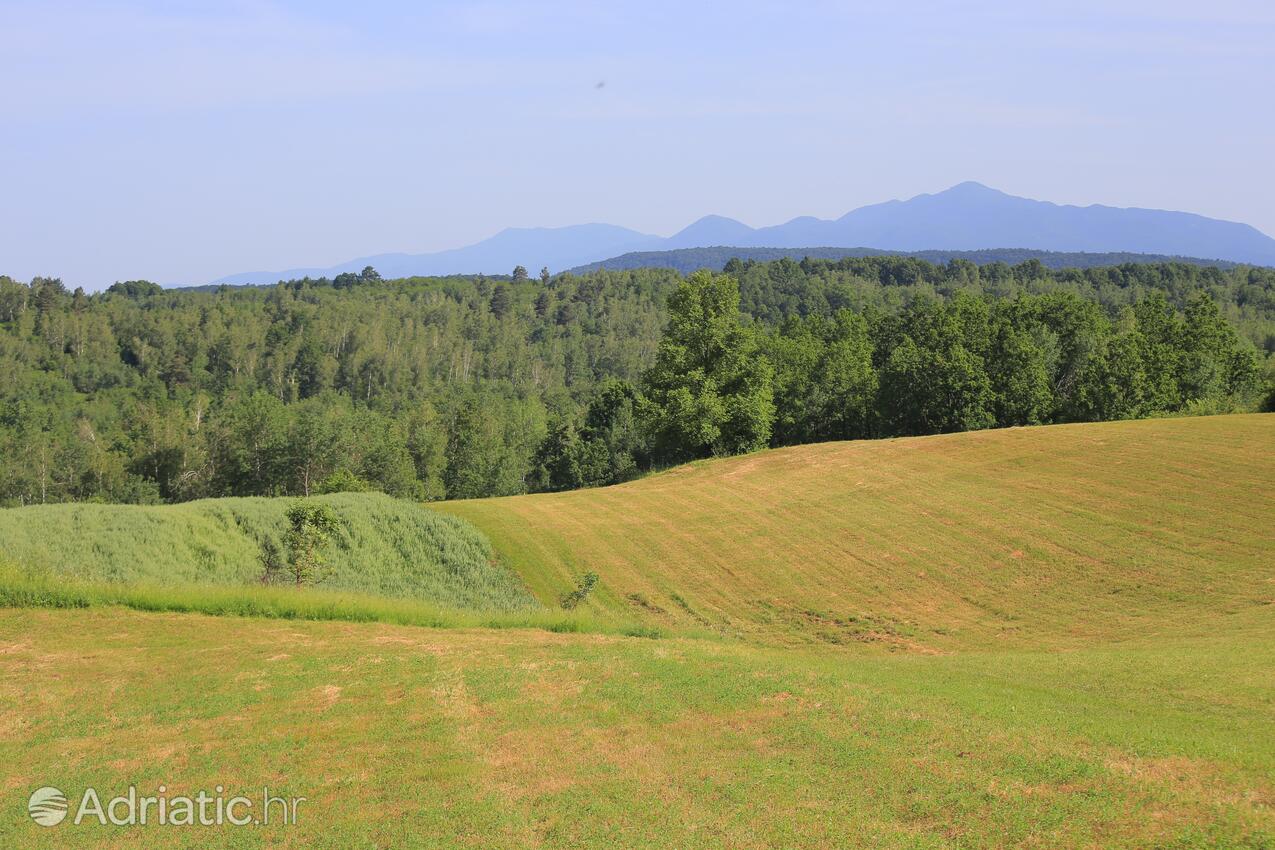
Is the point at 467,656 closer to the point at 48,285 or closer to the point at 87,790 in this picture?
the point at 87,790

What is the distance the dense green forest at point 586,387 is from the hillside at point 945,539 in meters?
16.8

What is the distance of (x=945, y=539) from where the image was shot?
3425cm

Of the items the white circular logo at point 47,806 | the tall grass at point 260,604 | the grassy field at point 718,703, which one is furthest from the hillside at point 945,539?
the white circular logo at point 47,806

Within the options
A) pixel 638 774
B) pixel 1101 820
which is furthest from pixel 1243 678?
pixel 638 774

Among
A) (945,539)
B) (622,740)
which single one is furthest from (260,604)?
(945,539)

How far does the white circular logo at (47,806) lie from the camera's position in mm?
11836

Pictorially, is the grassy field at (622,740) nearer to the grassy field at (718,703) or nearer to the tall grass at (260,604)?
the grassy field at (718,703)

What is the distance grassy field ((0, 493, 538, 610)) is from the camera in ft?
80.6

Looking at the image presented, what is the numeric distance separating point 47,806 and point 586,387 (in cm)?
16172

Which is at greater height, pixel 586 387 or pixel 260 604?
pixel 260 604

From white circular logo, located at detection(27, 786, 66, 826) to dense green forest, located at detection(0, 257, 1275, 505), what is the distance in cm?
4790

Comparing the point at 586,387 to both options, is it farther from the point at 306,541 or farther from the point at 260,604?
the point at 260,604

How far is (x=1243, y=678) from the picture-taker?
56.3ft

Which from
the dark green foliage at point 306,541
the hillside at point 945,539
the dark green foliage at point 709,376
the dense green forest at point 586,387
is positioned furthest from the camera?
the dense green forest at point 586,387
